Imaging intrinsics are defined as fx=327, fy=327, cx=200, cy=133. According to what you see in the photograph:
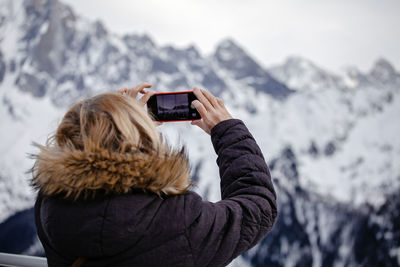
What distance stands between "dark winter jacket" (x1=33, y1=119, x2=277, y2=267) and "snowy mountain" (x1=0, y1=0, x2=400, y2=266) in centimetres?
1535

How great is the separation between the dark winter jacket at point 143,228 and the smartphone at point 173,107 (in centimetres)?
41

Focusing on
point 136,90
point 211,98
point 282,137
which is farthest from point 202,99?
point 282,137

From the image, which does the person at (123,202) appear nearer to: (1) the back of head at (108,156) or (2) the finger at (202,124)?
(1) the back of head at (108,156)

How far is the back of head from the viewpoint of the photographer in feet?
2.43

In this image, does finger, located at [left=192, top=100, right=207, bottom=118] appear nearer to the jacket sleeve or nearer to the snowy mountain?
the jacket sleeve

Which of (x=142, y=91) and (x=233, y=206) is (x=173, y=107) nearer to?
(x=142, y=91)

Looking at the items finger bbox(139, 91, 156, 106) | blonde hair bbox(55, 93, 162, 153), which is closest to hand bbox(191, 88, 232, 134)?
finger bbox(139, 91, 156, 106)

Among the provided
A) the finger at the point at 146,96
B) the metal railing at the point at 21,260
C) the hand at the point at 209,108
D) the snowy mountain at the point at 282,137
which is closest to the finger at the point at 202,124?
the hand at the point at 209,108

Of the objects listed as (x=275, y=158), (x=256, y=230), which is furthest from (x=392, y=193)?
(x=256, y=230)

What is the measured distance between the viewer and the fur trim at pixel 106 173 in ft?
2.41

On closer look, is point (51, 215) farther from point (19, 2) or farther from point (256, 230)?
point (19, 2)

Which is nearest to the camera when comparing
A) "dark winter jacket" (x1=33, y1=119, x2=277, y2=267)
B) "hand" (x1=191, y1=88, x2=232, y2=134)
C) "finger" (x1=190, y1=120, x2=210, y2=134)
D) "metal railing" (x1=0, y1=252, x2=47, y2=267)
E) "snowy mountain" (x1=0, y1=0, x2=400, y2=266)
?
"dark winter jacket" (x1=33, y1=119, x2=277, y2=267)

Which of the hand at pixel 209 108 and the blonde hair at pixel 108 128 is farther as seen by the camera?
the hand at pixel 209 108

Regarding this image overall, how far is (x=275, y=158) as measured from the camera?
46.2 metres
